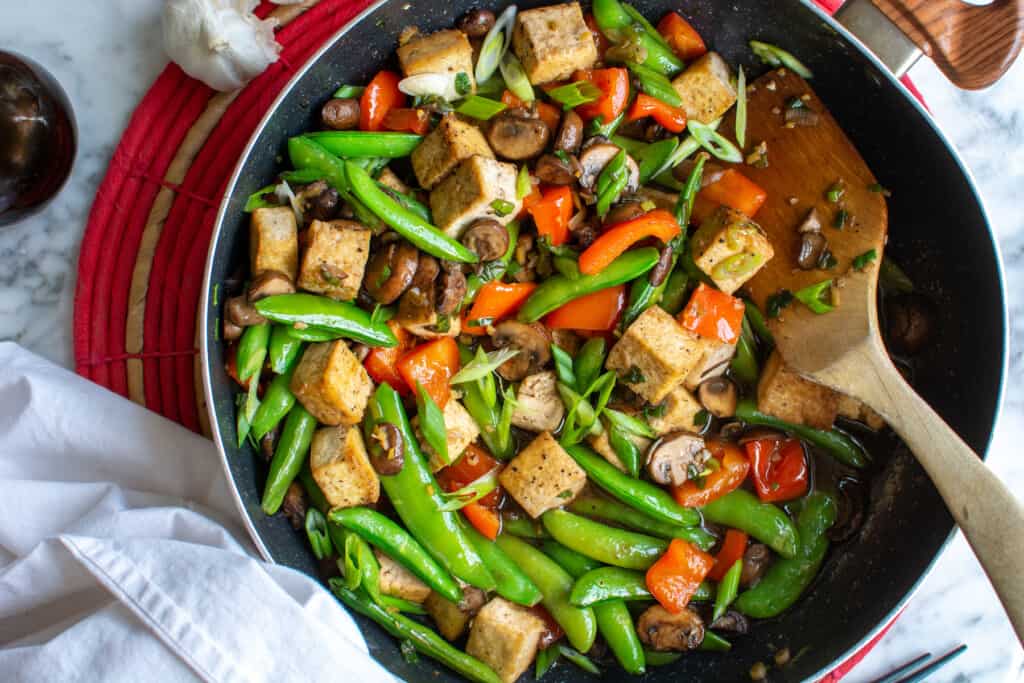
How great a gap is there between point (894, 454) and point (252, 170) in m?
2.69

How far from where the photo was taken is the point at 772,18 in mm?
3406

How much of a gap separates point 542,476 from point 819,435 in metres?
1.14

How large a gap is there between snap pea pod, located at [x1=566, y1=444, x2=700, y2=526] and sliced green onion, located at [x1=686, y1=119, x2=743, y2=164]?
1.26 metres

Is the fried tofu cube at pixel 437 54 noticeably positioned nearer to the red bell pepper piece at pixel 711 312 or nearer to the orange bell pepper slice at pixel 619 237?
the orange bell pepper slice at pixel 619 237

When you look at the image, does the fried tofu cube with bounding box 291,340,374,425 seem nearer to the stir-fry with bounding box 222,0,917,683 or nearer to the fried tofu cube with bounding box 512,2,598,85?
the stir-fry with bounding box 222,0,917,683

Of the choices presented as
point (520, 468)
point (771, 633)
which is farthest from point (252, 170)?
point (771, 633)

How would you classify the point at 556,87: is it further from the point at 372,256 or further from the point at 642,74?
the point at 372,256

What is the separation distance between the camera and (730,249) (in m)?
3.30

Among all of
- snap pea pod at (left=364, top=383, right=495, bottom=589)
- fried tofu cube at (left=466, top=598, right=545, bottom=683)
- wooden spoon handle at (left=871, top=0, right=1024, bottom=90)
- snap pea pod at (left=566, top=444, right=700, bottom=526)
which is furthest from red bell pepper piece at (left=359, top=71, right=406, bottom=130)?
fried tofu cube at (left=466, top=598, right=545, bottom=683)

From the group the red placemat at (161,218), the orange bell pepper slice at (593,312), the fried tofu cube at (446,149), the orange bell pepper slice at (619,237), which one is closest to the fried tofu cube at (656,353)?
the orange bell pepper slice at (593,312)

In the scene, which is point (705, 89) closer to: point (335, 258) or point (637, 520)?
point (335, 258)

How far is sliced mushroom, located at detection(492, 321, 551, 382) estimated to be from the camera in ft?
11.2

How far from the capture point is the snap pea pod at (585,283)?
3354 millimetres

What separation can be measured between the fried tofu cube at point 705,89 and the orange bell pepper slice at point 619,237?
48 cm
